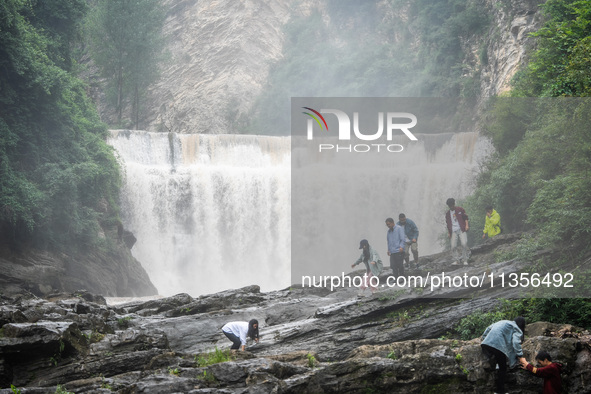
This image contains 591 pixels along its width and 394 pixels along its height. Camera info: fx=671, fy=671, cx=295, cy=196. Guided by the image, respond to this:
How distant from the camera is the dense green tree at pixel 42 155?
27.4m

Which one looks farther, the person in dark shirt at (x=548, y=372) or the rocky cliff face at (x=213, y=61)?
the rocky cliff face at (x=213, y=61)

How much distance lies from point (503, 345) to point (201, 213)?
87.6 ft

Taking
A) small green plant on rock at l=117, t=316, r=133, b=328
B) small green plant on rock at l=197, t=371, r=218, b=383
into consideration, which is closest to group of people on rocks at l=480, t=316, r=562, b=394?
small green plant on rock at l=197, t=371, r=218, b=383

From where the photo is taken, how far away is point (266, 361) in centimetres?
1138

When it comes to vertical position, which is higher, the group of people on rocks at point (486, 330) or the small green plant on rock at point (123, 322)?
the group of people on rocks at point (486, 330)

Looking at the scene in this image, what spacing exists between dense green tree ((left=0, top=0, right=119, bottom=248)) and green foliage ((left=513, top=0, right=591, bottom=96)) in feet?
62.7

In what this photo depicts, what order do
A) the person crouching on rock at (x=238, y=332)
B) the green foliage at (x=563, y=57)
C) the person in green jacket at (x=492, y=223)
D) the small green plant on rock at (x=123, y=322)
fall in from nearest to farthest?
1. the person crouching on rock at (x=238, y=332)
2. the small green plant on rock at (x=123, y=322)
3. the green foliage at (x=563, y=57)
4. the person in green jacket at (x=492, y=223)

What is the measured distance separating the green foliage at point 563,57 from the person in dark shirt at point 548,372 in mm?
9149

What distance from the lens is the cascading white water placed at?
35062 mm

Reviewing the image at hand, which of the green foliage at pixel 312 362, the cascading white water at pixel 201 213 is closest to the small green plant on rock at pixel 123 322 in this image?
the green foliage at pixel 312 362

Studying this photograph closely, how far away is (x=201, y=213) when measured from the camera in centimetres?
3566

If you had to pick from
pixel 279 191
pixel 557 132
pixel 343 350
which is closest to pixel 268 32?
pixel 279 191

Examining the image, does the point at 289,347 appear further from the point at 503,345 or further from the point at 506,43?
the point at 506,43

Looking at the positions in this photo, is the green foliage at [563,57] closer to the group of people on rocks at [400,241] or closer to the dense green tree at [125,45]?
the group of people on rocks at [400,241]
